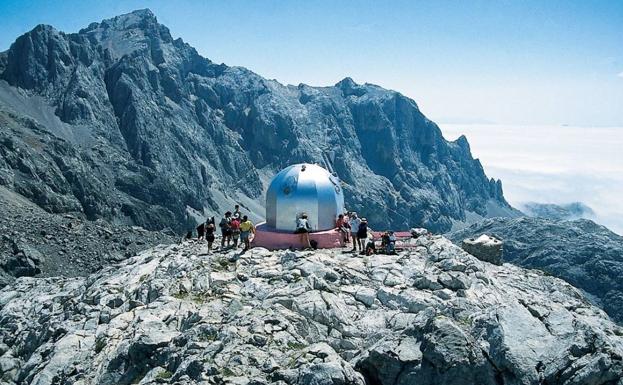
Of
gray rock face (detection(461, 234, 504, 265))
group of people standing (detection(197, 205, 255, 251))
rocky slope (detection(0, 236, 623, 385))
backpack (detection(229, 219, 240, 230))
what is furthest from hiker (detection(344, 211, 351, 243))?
gray rock face (detection(461, 234, 504, 265))

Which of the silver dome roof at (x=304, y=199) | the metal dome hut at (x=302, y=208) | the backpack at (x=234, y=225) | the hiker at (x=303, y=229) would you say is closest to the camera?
the hiker at (x=303, y=229)

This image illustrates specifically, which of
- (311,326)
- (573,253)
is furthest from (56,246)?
(573,253)

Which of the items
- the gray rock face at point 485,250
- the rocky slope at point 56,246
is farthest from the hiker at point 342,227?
the rocky slope at point 56,246

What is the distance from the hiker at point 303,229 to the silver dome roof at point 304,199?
1671 mm

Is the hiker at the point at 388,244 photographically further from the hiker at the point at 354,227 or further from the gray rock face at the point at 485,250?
the gray rock face at the point at 485,250

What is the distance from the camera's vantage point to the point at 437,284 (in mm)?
24141

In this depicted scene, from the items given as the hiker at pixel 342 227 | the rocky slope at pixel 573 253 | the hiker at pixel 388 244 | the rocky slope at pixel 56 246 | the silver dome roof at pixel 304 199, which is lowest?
the rocky slope at pixel 573 253

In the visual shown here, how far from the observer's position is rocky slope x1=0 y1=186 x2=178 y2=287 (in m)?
68.7

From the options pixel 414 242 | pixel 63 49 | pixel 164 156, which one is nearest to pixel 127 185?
pixel 164 156

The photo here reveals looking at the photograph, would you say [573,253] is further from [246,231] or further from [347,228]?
[246,231]

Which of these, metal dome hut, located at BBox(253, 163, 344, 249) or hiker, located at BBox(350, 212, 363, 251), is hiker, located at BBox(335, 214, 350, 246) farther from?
hiker, located at BBox(350, 212, 363, 251)

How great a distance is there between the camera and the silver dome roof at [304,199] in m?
31.5

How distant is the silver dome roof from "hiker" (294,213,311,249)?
1671mm

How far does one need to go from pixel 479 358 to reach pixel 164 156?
183816mm
